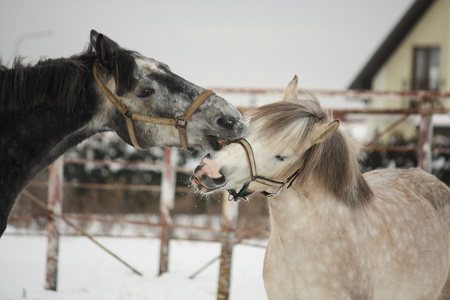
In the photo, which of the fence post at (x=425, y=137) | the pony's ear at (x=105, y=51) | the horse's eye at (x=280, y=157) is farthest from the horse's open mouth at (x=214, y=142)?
the fence post at (x=425, y=137)

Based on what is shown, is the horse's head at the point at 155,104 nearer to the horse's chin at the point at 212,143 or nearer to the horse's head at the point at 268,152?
the horse's chin at the point at 212,143

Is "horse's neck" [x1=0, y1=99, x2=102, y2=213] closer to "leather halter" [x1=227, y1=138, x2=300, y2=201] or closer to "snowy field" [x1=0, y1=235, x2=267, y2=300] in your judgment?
"leather halter" [x1=227, y1=138, x2=300, y2=201]

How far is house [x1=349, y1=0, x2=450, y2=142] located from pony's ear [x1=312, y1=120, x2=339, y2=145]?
48.6ft

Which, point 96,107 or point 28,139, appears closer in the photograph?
point 28,139

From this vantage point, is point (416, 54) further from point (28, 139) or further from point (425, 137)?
point (28, 139)

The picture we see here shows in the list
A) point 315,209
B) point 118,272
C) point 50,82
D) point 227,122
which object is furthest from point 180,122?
point 118,272

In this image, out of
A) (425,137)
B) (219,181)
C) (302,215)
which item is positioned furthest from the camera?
(425,137)

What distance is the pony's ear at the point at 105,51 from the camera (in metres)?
2.46

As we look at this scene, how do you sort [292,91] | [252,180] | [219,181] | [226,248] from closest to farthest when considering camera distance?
[219,181] < [252,180] < [292,91] < [226,248]

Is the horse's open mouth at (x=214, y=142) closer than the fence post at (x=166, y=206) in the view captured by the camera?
Yes

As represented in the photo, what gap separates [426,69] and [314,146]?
16.7 m

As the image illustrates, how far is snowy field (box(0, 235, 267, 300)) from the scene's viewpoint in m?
4.94

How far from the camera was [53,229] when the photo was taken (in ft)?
17.0

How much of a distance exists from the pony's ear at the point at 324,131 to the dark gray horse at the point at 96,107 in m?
0.41
